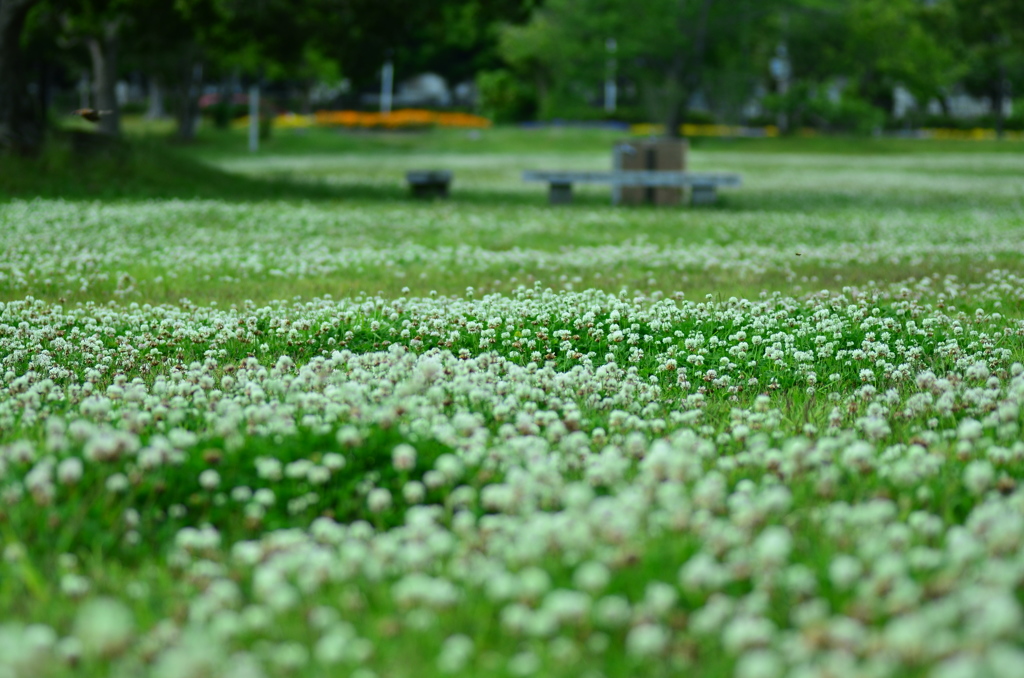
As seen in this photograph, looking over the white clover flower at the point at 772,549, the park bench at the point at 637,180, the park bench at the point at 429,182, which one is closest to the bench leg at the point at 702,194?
the park bench at the point at 637,180

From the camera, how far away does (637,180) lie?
890 inches

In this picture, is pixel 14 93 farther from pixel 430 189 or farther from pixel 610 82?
pixel 610 82

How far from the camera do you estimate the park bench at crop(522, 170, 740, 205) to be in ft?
73.3

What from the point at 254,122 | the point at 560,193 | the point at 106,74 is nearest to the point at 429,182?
the point at 560,193

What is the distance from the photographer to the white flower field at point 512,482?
10.1ft

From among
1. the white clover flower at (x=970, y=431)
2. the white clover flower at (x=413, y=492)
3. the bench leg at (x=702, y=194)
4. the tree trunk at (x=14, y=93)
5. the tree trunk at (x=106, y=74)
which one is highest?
the tree trunk at (x=106, y=74)

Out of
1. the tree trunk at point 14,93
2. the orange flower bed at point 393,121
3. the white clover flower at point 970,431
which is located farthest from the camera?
the orange flower bed at point 393,121

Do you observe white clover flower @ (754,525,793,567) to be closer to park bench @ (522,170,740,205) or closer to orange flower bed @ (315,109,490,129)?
park bench @ (522,170,740,205)

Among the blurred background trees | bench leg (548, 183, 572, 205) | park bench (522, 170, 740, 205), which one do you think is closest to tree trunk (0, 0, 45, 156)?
the blurred background trees

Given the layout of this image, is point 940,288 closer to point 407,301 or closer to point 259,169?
point 407,301

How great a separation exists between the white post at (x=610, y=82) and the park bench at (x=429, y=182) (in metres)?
39.1

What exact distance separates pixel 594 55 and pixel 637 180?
134 feet

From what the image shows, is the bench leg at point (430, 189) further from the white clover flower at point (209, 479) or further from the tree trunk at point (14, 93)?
the white clover flower at point (209, 479)

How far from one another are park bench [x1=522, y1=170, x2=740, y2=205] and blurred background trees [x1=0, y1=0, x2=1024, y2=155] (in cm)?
502
